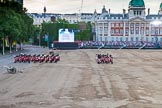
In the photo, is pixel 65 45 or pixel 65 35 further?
pixel 65 45

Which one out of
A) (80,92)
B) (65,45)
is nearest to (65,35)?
(65,45)

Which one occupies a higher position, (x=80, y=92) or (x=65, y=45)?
(x=65, y=45)

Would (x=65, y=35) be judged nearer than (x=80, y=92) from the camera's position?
No

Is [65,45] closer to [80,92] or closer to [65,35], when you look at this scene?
[65,35]

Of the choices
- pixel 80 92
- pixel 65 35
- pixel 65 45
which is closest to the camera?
pixel 80 92

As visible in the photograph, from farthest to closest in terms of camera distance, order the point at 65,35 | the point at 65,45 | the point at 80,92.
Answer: the point at 65,45, the point at 65,35, the point at 80,92

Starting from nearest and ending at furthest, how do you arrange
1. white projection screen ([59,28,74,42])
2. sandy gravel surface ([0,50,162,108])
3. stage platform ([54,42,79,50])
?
sandy gravel surface ([0,50,162,108]) → white projection screen ([59,28,74,42]) → stage platform ([54,42,79,50])

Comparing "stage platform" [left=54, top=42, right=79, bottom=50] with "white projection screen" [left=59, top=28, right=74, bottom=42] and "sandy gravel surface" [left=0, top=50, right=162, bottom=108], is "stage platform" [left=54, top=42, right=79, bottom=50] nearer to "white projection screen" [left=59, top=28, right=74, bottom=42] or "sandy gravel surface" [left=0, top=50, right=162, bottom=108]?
"white projection screen" [left=59, top=28, right=74, bottom=42]

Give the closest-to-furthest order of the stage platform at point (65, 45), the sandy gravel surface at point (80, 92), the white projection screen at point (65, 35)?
the sandy gravel surface at point (80, 92) < the white projection screen at point (65, 35) < the stage platform at point (65, 45)

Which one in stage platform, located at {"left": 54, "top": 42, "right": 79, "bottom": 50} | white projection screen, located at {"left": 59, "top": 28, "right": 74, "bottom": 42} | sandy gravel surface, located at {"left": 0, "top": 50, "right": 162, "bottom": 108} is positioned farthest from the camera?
stage platform, located at {"left": 54, "top": 42, "right": 79, "bottom": 50}

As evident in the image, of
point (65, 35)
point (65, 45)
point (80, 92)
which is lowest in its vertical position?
point (80, 92)

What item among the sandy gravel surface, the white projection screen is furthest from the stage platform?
the sandy gravel surface

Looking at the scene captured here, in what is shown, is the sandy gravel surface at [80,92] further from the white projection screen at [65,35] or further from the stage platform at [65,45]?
the stage platform at [65,45]

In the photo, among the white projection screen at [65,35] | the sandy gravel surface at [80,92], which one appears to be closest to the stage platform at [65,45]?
the white projection screen at [65,35]
